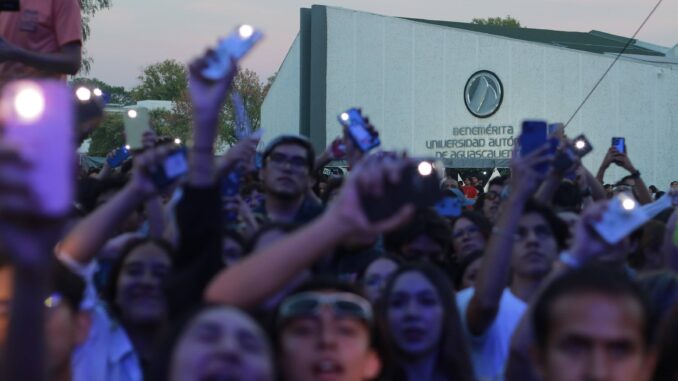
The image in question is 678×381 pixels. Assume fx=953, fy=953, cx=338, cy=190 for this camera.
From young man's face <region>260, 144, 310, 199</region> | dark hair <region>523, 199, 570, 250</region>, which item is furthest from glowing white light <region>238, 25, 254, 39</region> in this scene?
young man's face <region>260, 144, 310, 199</region>

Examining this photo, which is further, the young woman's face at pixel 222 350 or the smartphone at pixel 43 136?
the young woman's face at pixel 222 350

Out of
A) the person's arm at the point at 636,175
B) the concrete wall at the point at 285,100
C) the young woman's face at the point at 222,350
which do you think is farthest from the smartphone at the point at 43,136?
the concrete wall at the point at 285,100

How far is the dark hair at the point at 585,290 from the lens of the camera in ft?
9.03

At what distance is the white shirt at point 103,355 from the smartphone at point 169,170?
424 mm

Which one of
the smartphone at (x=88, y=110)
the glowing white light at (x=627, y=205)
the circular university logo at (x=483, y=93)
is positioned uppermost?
the circular university logo at (x=483, y=93)

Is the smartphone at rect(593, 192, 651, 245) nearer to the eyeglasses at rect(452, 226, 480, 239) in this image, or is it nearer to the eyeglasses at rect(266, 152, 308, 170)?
the eyeglasses at rect(452, 226, 480, 239)

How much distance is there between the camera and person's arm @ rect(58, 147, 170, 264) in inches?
138

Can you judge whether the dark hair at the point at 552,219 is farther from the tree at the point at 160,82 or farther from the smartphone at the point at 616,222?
the tree at the point at 160,82

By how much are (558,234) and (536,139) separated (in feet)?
1.60

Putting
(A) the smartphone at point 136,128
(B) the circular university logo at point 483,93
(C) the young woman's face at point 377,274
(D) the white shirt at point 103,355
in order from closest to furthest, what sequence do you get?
1. (D) the white shirt at point 103,355
2. (C) the young woman's face at point 377,274
3. (A) the smartphone at point 136,128
4. (B) the circular university logo at point 483,93

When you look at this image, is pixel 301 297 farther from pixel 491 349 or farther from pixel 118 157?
pixel 118 157

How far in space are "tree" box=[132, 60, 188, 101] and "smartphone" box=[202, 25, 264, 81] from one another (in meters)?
85.8

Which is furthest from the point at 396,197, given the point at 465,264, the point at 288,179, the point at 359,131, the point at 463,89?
the point at 463,89

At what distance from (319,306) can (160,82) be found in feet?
290
